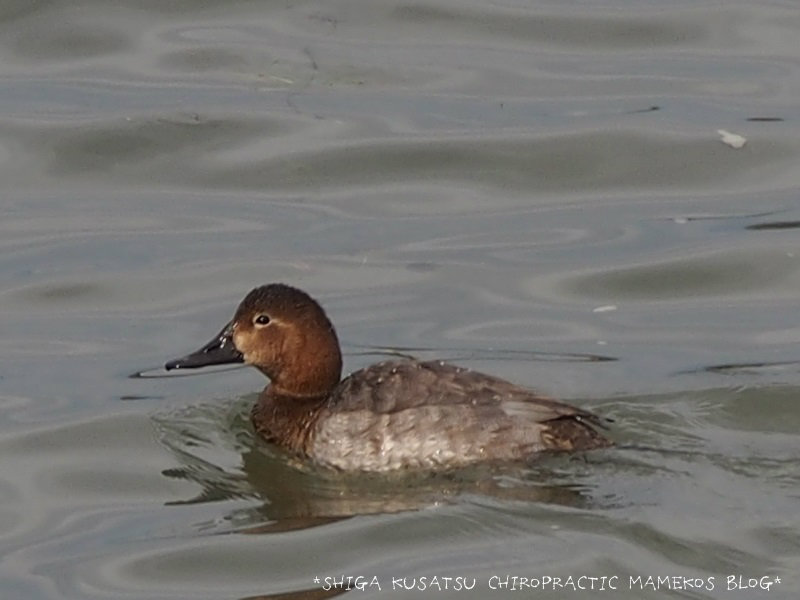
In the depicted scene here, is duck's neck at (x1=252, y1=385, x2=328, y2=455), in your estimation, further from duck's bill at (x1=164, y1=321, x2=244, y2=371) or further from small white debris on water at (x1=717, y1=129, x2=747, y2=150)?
small white debris on water at (x1=717, y1=129, x2=747, y2=150)

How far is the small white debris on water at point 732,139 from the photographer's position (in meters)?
11.4

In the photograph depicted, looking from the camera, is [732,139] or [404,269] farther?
[732,139]

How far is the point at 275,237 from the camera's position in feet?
34.1

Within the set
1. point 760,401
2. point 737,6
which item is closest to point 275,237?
point 760,401

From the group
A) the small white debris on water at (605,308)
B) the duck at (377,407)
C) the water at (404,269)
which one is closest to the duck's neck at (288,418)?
the duck at (377,407)

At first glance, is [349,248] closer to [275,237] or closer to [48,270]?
[275,237]

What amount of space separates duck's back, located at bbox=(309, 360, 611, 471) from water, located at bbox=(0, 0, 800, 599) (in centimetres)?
10

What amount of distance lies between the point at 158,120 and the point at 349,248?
204cm

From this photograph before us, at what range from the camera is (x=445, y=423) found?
7.78 meters

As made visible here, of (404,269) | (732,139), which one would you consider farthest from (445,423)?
(732,139)

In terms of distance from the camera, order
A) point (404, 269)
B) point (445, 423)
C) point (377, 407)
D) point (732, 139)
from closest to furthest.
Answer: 1. point (445, 423)
2. point (377, 407)
3. point (404, 269)
4. point (732, 139)

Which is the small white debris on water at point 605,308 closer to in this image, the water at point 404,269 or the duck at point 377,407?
the water at point 404,269

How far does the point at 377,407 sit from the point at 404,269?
7.10 ft

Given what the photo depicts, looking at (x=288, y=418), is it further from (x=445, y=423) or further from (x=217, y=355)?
(x=445, y=423)
